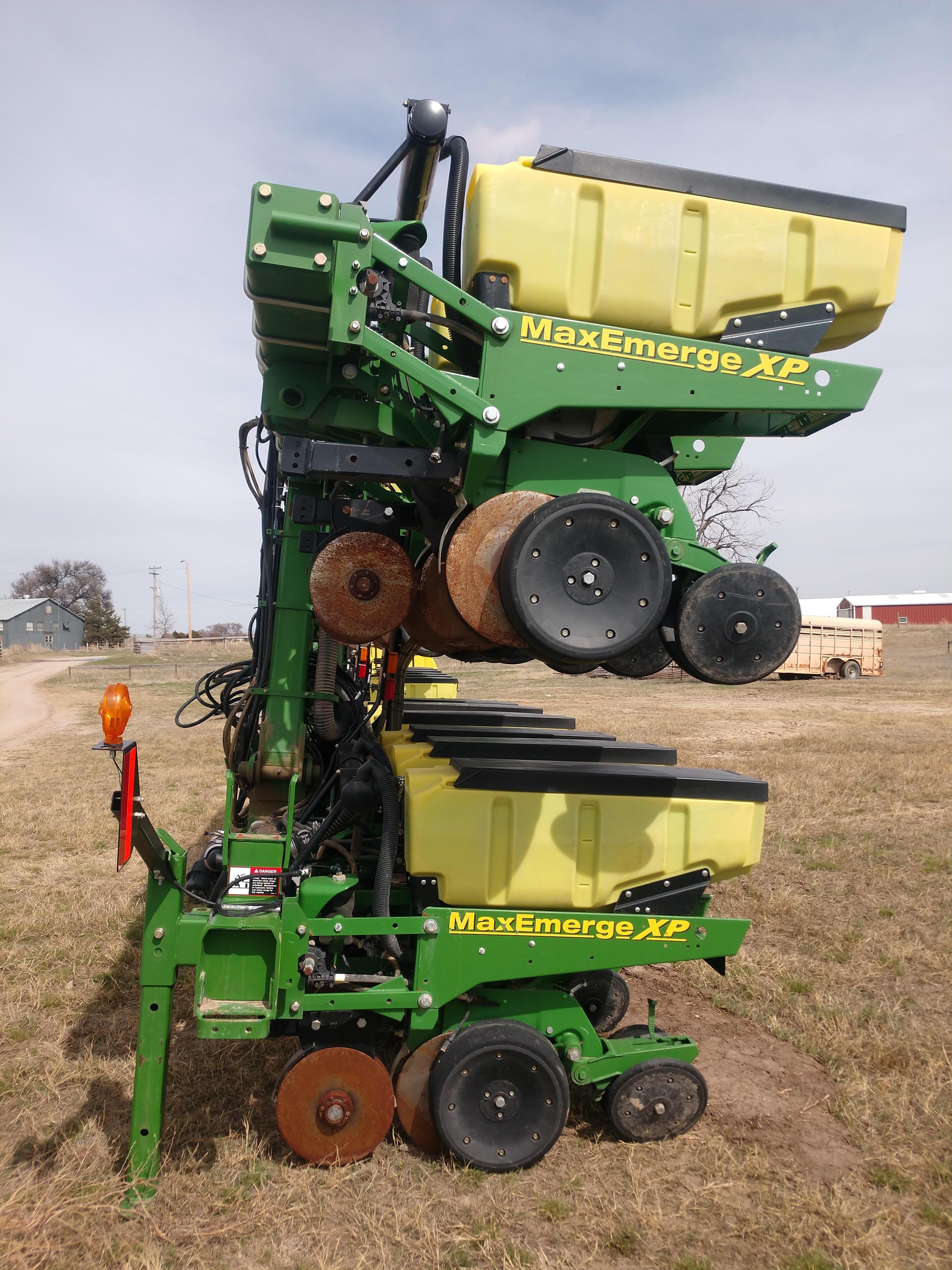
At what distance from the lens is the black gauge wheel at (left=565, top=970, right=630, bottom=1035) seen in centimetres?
411

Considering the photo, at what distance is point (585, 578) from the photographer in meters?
2.73

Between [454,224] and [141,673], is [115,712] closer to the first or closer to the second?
[454,224]

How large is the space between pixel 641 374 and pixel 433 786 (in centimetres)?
171

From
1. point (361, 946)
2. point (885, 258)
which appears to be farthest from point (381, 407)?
point (361, 946)

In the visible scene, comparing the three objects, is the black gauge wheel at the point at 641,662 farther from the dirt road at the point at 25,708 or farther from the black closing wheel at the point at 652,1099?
the dirt road at the point at 25,708

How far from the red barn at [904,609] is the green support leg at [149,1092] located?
8280 centimetres

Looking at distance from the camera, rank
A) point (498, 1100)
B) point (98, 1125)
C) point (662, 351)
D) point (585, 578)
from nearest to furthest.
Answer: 1. point (585, 578)
2. point (662, 351)
3. point (498, 1100)
4. point (98, 1125)

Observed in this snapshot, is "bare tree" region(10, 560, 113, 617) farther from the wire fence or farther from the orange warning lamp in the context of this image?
the orange warning lamp

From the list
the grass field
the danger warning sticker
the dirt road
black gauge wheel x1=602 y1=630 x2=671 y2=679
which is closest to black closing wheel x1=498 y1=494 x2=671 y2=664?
black gauge wheel x1=602 y1=630 x2=671 y2=679

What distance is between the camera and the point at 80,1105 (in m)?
3.75

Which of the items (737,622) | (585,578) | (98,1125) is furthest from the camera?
(98,1125)

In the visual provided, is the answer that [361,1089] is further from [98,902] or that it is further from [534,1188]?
[98,902]

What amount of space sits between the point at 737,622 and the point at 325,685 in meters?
2.53

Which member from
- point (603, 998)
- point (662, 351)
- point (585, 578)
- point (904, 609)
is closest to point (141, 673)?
point (603, 998)
